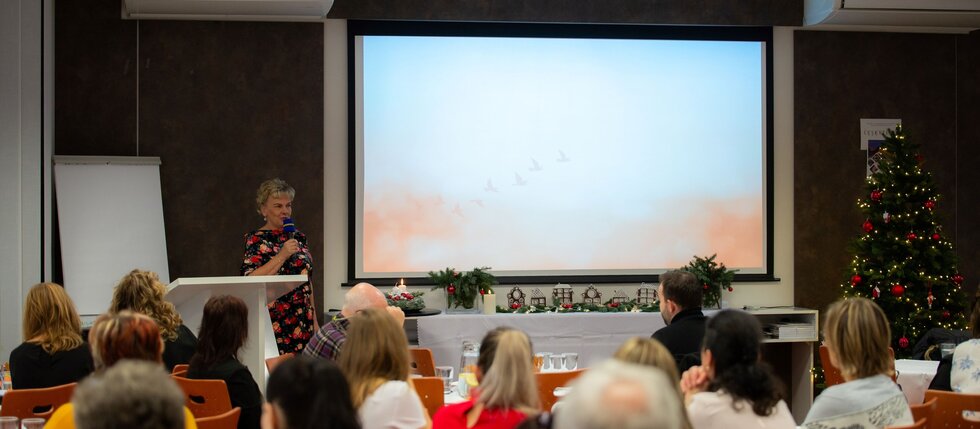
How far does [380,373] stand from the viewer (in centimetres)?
354

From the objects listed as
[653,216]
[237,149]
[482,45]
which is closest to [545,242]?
[653,216]

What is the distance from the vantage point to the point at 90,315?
7.59m

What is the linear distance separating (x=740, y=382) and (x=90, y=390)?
2.08 meters

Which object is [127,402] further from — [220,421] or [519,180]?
[519,180]

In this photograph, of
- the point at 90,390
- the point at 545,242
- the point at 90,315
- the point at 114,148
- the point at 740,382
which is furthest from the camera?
the point at 545,242

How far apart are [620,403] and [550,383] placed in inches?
124

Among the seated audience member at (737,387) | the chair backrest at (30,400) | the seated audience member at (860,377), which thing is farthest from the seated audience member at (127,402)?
the seated audience member at (860,377)

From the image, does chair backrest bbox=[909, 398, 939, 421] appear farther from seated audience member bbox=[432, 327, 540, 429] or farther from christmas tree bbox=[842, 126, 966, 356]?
christmas tree bbox=[842, 126, 966, 356]

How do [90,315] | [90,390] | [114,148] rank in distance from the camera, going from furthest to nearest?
[114,148]
[90,315]
[90,390]

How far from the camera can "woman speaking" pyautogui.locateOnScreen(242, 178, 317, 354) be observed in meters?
6.42

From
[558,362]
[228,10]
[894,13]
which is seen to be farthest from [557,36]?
[558,362]

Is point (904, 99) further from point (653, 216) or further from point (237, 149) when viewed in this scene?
point (237, 149)

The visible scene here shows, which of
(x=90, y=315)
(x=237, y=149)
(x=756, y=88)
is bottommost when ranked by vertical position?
(x=90, y=315)

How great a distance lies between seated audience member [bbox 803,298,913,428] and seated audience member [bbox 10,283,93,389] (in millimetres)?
3164
